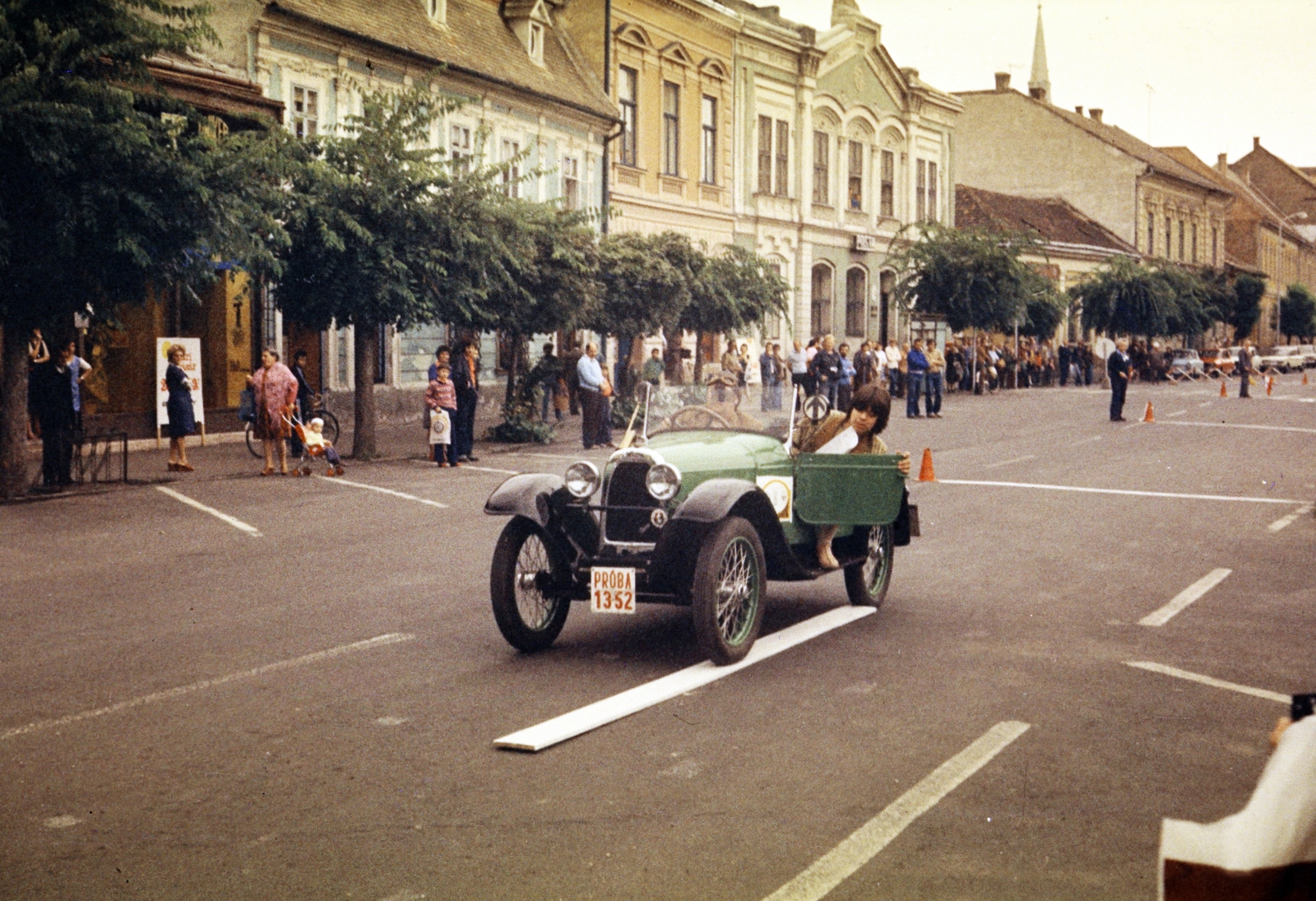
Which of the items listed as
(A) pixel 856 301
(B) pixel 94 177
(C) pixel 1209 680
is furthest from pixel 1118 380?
(C) pixel 1209 680

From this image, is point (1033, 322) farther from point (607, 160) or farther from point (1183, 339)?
point (1183, 339)

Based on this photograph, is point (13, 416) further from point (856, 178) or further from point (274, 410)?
point (856, 178)


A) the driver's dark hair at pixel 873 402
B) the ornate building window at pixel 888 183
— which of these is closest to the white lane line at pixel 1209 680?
the driver's dark hair at pixel 873 402

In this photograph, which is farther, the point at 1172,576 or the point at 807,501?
the point at 1172,576

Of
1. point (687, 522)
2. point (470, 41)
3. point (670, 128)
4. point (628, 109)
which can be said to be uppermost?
point (470, 41)

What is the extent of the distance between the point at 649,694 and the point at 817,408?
276cm

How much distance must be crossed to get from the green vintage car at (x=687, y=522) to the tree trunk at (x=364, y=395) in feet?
45.5

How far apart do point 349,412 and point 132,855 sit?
951 inches

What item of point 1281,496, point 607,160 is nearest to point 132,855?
point 1281,496

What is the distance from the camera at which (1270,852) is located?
2062 mm

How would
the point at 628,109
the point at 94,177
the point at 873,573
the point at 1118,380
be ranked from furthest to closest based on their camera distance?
the point at 628,109 → the point at 1118,380 → the point at 94,177 → the point at 873,573

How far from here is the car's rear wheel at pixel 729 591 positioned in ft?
24.6

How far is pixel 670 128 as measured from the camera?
1624 inches

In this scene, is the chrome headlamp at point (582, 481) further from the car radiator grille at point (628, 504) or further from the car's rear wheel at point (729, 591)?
the car's rear wheel at point (729, 591)
